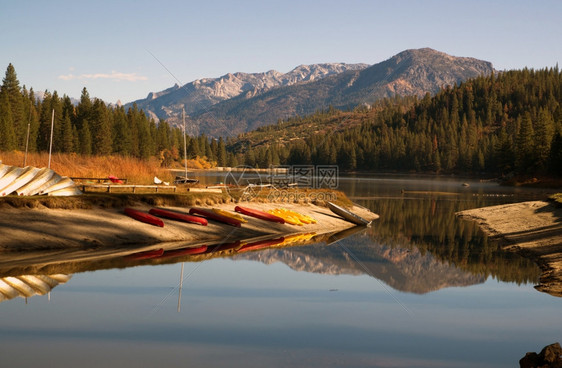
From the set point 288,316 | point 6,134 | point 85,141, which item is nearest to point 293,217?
point 288,316

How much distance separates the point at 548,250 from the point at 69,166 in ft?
155

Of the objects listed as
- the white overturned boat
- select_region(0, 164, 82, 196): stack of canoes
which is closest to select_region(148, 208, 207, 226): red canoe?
select_region(0, 164, 82, 196): stack of canoes

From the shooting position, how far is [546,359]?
13.9 meters

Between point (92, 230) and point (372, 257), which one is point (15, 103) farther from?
point (372, 257)

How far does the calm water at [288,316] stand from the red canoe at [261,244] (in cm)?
192

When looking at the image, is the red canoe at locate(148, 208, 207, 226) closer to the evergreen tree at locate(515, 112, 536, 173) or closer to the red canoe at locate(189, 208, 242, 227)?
the red canoe at locate(189, 208, 242, 227)

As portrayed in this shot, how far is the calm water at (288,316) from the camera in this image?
15094 mm

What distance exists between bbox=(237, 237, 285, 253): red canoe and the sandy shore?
15041 millimetres

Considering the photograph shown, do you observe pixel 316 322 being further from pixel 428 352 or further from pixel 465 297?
pixel 465 297

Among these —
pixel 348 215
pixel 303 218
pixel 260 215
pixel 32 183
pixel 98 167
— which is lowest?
pixel 348 215

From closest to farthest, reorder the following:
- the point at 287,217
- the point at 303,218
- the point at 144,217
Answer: the point at 144,217
the point at 287,217
the point at 303,218

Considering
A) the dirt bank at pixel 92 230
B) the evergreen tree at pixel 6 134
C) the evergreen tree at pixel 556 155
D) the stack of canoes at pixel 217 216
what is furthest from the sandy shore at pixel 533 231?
the evergreen tree at pixel 6 134

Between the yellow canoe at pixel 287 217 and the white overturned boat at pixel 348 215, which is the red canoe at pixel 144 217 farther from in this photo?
the white overturned boat at pixel 348 215

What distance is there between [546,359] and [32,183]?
33.5m
